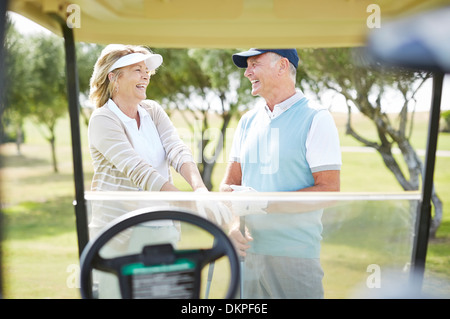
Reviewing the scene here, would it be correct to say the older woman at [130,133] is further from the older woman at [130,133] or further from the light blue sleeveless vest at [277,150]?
the light blue sleeveless vest at [277,150]

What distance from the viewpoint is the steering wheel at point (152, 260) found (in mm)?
1179

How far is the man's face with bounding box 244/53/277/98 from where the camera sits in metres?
2.28

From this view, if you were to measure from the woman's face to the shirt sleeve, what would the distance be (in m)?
0.74

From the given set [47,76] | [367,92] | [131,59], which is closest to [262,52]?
[131,59]

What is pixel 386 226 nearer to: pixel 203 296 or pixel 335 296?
pixel 335 296

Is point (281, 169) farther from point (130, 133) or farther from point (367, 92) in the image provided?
point (367, 92)

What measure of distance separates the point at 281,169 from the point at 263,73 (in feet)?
1.64

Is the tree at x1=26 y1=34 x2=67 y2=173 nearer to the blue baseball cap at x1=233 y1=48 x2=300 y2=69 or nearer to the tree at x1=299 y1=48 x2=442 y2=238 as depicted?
the tree at x1=299 y1=48 x2=442 y2=238

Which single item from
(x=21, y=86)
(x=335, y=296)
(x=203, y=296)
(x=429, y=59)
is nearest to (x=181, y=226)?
(x=203, y=296)

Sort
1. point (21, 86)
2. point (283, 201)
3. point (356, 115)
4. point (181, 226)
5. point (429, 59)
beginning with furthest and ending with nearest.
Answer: point (21, 86) < point (356, 115) < point (429, 59) < point (283, 201) < point (181, 226)

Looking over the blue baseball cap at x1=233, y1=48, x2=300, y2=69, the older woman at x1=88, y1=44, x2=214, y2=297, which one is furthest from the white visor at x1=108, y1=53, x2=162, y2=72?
the blue baseball cap at x1=233, y1=48, x2=300, y2=69

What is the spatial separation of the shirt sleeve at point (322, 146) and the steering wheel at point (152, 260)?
0.90 metres

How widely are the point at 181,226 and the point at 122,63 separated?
959 millimetres
